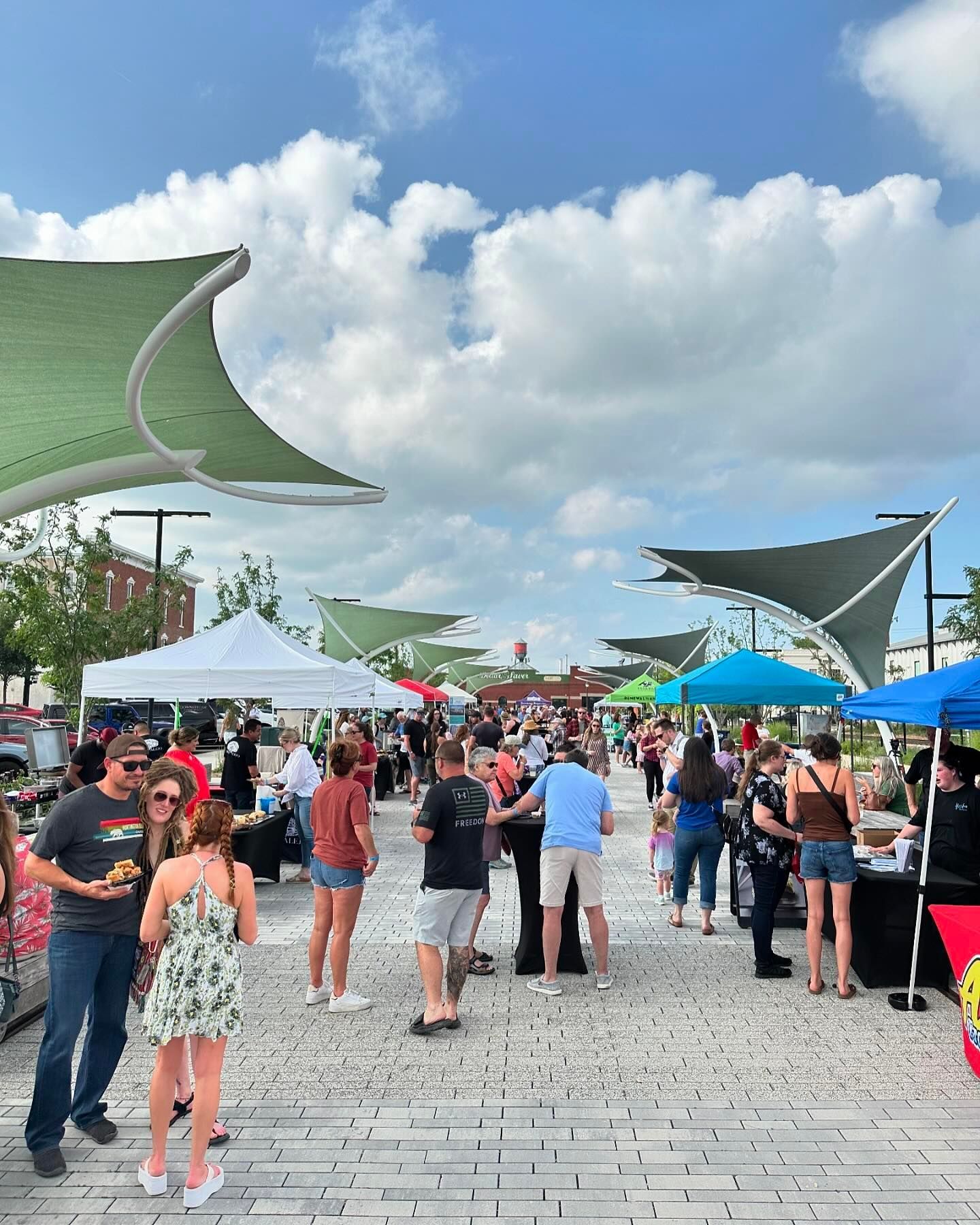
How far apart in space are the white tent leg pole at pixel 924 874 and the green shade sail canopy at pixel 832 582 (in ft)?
47.1

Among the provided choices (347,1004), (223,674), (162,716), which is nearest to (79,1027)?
(347,1004)

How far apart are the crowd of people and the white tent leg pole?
401 mm

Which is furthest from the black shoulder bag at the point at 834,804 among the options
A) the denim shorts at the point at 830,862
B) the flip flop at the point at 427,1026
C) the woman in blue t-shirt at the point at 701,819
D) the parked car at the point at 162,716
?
the parked car at the point at 162,716

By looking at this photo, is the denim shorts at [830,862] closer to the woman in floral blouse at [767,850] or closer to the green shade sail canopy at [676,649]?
the woman in floral blouse at [767,850]

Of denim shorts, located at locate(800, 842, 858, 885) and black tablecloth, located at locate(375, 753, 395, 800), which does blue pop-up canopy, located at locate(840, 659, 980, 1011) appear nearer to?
denim shorts, located at locate(800, 842, 858, 885)

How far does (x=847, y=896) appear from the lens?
246 inches

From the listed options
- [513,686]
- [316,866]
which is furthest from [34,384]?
[513,686]

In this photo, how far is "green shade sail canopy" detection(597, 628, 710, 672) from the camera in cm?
4400

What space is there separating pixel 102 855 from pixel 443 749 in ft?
7.59

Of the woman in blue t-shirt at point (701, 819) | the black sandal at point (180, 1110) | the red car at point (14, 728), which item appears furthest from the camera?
the red car at point (14, 728)

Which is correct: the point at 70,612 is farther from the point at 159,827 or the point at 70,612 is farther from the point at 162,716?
the point at 159,827

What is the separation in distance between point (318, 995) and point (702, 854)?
3.43m

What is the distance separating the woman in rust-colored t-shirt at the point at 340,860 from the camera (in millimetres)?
5863

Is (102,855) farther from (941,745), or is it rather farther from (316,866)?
(941,745)
